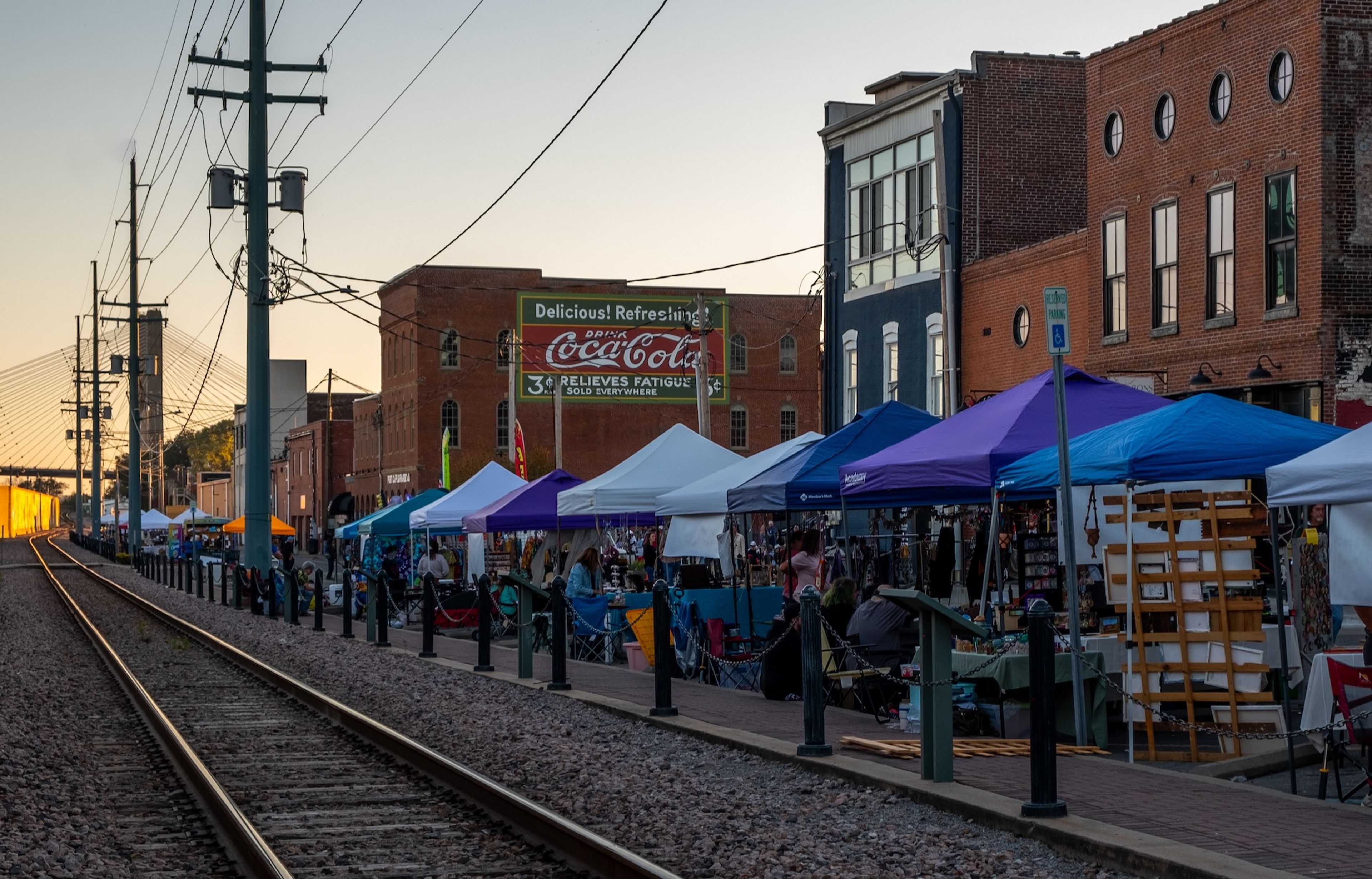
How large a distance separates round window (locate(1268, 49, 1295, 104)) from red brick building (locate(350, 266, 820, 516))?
142 feet

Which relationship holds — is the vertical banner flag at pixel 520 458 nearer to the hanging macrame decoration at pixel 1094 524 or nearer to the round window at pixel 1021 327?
the round window at pixel 1021 327

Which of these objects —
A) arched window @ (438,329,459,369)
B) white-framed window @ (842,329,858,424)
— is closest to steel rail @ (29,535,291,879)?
white-framed window @ (842,329,858,424)

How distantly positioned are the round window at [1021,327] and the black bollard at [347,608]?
42.2 ft

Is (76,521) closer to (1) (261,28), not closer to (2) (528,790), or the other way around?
A: (1) (261,28)

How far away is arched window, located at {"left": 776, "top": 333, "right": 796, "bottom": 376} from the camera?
7756cm

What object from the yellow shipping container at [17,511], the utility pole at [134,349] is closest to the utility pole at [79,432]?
the yellow shipping container at [17,511]

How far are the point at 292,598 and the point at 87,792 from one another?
785 inches

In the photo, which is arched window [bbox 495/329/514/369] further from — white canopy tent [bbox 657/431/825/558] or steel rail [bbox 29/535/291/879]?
steel rail [bbox 29/535/291/879]

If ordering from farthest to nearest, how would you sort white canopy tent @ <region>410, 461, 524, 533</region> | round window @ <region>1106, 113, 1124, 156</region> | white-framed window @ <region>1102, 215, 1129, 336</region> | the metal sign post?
1. white canopy tent @ <region>410, 461, 524, 533</region>
2. round window @ <region>1106, 113, 1124, 156</region>
3. white-framed window @ <region>1102, 215, 1129, 336</region>
4. the metal sign post

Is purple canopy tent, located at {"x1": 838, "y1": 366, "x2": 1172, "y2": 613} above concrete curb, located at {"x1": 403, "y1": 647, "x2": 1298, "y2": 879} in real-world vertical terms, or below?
above

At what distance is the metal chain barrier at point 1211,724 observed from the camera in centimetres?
952

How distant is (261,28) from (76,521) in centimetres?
13299

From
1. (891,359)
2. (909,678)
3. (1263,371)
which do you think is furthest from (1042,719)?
(891,359)

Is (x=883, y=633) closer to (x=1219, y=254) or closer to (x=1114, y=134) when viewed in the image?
(x=1219, y=254)
